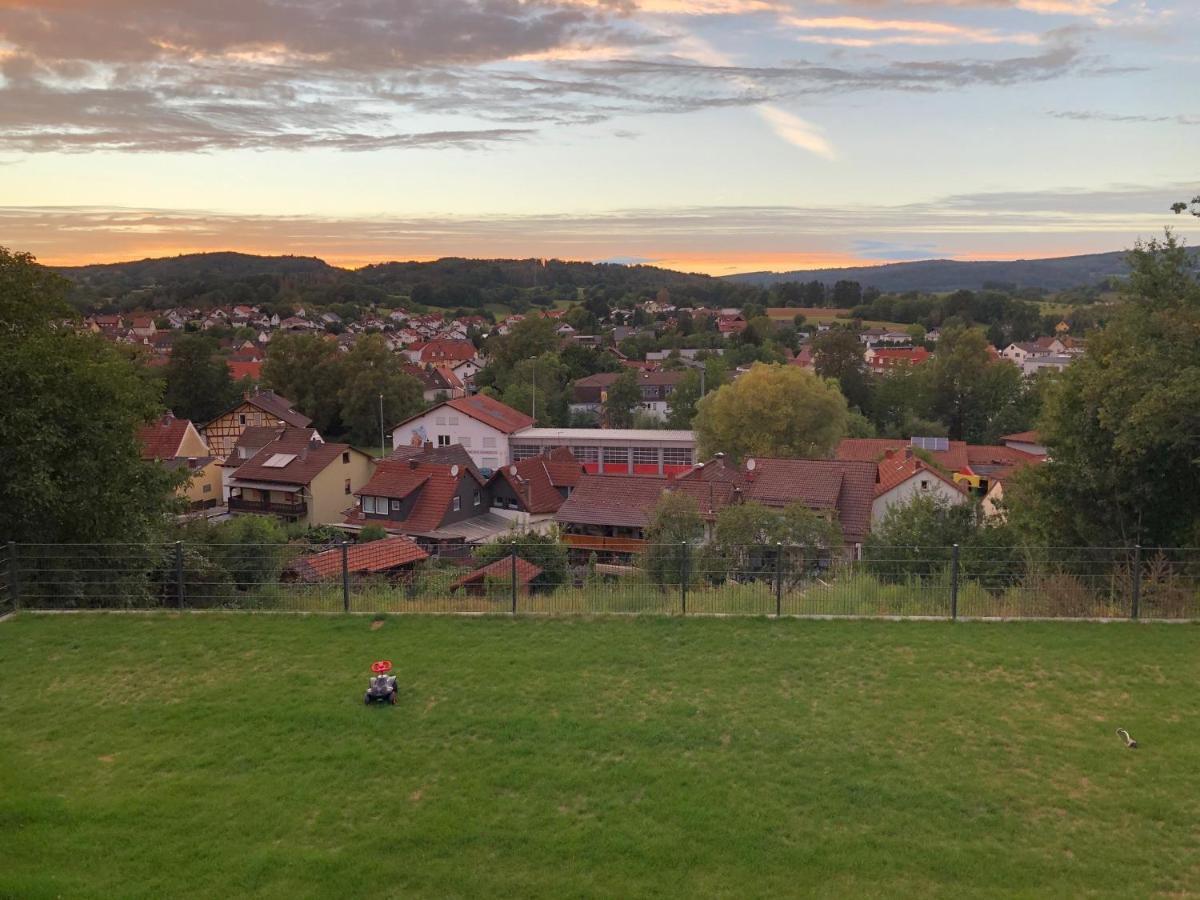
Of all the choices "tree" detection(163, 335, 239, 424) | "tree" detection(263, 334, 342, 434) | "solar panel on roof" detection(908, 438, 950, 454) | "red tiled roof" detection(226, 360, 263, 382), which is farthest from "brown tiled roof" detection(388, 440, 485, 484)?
"red tiled roof" detection(226, 360, 263, 382)

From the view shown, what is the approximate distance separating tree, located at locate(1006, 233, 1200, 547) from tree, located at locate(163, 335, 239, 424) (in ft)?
194

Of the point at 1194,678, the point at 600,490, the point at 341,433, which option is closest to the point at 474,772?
the point at 1194,678

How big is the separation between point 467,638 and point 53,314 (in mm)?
11701

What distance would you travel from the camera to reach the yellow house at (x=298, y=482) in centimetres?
4194

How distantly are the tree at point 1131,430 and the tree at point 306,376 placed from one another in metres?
55.3

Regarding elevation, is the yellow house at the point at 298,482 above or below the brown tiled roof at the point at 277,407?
below

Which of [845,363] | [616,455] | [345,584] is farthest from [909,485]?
[845,363]

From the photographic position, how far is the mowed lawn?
6152 mm

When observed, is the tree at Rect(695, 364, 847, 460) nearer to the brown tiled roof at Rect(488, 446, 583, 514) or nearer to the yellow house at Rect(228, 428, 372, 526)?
the brown tiled roof at Rect(488, 446, 583, 514)

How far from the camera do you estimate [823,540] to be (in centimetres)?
2242

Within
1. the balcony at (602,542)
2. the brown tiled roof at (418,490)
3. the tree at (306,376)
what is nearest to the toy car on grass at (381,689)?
the balcony at (602,542)

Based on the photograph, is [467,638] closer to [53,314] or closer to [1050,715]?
[1050,715]

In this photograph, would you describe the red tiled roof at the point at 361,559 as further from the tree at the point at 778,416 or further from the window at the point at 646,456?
the window at the point at 646,456

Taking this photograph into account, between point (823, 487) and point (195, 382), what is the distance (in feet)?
164
